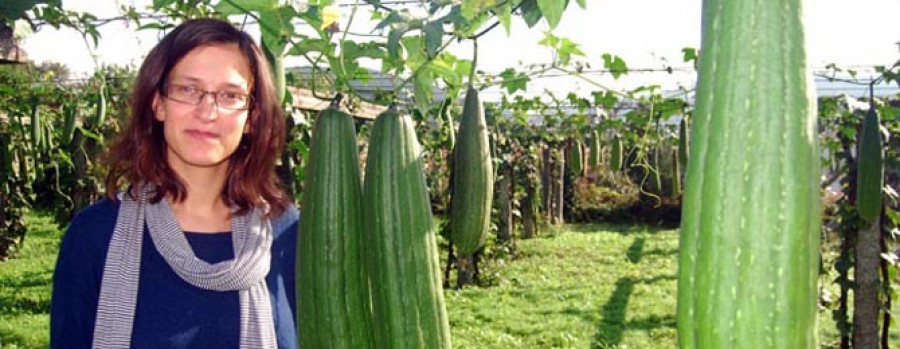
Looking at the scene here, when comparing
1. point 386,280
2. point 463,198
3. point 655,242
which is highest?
point 463,198

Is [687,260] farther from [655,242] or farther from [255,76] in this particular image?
[655,242]

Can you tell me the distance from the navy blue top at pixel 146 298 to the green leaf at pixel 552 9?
46.0 inches

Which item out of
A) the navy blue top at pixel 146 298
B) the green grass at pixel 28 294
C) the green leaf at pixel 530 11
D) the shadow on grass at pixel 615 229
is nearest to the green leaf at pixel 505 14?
the green leaf at pixel 530 11

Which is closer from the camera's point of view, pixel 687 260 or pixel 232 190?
pixel 687 260

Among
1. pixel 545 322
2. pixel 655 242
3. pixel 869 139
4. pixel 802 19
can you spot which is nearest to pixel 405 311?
pixel 802 19

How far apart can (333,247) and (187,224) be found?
569mm

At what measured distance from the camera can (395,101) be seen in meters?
2.20

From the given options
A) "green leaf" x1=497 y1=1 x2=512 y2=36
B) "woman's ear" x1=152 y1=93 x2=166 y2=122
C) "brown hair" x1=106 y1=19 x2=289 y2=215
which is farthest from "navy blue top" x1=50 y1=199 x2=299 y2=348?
"green leaf" x1=497 y1=1 x2=512 y2=36

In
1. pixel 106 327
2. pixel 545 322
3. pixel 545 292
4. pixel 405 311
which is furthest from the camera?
pixel 545 292

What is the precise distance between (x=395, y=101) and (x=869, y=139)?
12.5ft

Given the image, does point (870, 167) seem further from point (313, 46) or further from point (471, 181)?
point (313, 46)

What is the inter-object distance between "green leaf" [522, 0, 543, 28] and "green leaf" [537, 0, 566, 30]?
0.58ft

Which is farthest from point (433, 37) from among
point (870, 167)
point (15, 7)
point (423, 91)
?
point (870, 167)

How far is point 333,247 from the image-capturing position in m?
2.02
